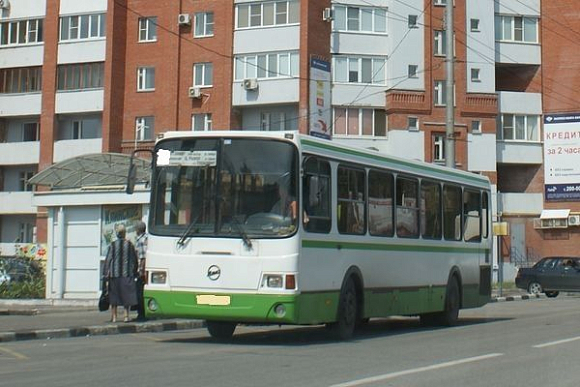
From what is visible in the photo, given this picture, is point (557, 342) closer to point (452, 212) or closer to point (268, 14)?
point (452, 212)

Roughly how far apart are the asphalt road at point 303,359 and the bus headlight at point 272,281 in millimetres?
953

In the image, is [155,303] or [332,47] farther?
[332,47]

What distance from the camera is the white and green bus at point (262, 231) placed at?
1355cm

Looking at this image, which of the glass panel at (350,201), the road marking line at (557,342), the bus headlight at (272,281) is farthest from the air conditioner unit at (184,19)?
the bus headlight at (272,281)

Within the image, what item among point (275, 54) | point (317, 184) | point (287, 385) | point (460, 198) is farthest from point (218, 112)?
point (287, 385)

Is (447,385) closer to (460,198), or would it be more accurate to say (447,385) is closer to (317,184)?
(317,184)

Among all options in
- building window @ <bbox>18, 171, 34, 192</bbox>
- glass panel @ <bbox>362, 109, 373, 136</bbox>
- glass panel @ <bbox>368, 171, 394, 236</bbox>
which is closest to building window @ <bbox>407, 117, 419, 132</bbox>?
glass panel @ <bbox>362, 109, 373, 136</bbox>

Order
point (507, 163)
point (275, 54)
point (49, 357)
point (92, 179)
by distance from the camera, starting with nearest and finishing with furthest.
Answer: point (49, 357) < point (92, 179) < point (275, 54) < point (507, 163)

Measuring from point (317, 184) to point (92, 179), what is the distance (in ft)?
52.8

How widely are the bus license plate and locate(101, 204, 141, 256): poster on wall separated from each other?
12.3m

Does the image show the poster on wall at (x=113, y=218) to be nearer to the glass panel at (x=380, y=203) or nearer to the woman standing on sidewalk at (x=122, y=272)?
the woman standing on sidewalk at (x=122, y=272)

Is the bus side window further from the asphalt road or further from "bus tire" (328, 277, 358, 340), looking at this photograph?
the asphalt road

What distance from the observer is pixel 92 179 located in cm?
2886

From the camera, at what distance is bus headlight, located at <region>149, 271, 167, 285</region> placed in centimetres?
1407
